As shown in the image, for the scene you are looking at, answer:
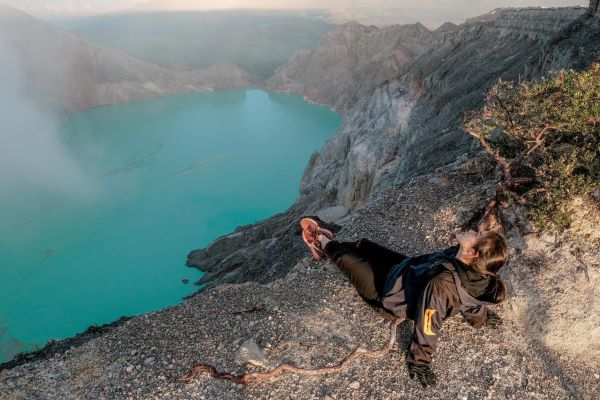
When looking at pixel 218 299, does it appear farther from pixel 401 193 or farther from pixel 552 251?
pixel 552 251

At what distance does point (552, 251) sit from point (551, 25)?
61.4 feet

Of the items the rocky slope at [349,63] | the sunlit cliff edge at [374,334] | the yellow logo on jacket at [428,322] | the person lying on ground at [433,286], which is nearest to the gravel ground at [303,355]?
the sunlit cliff edge at [374,334]

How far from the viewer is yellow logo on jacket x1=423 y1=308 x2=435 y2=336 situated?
4664mm

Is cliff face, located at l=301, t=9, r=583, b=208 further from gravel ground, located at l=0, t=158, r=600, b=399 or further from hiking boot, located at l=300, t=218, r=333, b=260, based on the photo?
gravel ground, located at l=0, t=158, r=600, b=399

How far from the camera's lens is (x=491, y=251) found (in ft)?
14.1

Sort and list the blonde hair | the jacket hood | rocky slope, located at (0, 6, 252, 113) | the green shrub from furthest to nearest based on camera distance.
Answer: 1. rocky slope, located at (0, 6, 252, 113)
2. the green shrub
3. the jacket hood
4. the blonde hair

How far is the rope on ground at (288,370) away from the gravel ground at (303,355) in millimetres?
63

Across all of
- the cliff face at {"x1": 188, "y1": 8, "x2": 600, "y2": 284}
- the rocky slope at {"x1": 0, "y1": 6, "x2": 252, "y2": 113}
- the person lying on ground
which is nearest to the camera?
the person lying on ground

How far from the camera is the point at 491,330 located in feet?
18.1

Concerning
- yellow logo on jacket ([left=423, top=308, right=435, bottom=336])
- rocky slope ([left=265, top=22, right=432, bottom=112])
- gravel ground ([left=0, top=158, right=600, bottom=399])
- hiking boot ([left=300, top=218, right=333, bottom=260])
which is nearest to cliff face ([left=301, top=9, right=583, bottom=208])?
hiking boot ([left=300, top=218, right=333, bottom=260])

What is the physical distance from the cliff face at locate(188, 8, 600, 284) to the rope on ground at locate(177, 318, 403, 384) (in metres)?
8.06

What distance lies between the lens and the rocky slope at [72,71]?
266 ft

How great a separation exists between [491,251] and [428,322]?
3.46 feet

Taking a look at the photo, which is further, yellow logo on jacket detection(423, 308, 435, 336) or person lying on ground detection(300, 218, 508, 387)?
yellow logo on jacket detection(423, 308, 435, 336)
